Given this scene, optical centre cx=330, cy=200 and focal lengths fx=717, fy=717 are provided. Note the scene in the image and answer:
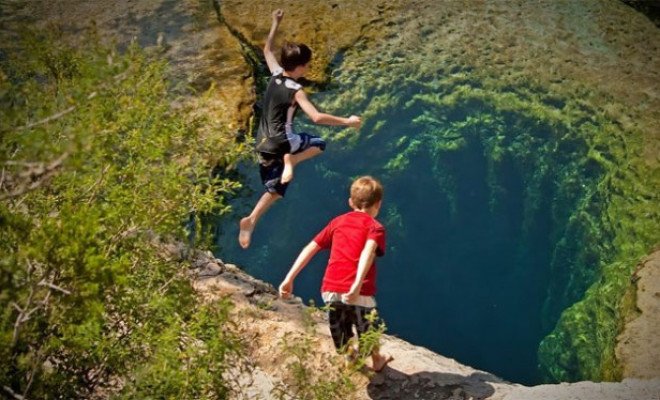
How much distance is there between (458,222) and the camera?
711cm

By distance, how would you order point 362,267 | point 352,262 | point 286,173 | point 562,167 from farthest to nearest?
point 562,167, point 286,173, point 352,262, point 362,267

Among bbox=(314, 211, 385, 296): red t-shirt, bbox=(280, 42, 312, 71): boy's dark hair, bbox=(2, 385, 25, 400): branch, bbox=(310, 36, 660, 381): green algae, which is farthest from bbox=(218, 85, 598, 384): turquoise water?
bbox=(2, 385, 25, 400): branch

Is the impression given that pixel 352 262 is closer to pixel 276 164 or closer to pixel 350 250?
pixel 350 250

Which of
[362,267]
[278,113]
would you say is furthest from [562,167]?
[362,267]

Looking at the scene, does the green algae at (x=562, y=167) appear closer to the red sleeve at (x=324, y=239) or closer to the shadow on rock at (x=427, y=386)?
the shadow on rock at (x=427, y=386)

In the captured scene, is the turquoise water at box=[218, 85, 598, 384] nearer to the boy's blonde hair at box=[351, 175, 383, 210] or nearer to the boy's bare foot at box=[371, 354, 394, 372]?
the boy's bare foot at box=[371, 354, 394, 372]

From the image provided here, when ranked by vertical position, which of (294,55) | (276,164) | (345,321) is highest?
(294,55)

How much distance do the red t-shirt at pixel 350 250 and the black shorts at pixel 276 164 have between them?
936 mm

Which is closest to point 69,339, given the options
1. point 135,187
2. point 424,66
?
point 135,187

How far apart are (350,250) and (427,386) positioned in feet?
3.48

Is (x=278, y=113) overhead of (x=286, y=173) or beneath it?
overhead

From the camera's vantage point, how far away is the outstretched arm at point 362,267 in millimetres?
3723

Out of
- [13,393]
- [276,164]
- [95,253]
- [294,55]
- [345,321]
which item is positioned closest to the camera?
[13,393]

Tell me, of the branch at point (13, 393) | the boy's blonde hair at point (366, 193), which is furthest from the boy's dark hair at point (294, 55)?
the branch at point (13, 393)
